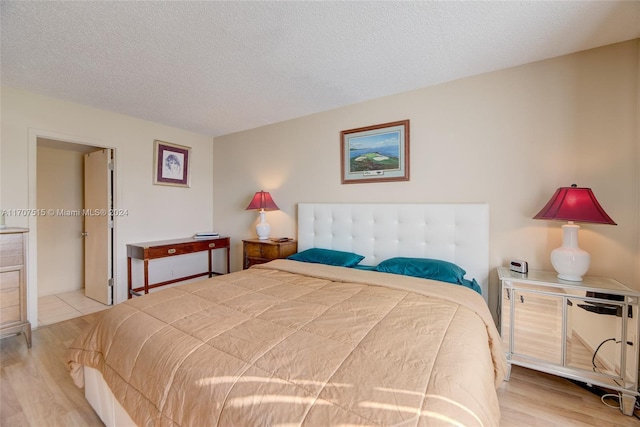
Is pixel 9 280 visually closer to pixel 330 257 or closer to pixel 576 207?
pixel 330 257

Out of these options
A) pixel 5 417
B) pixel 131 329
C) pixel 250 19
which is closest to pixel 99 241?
pixel 5 417

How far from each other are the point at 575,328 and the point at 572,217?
728mm

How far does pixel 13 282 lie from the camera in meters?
2.27

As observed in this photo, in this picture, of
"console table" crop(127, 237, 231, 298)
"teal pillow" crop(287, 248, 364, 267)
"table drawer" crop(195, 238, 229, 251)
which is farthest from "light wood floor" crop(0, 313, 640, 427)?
"table drawer" crop(195, 238, 229, 251)

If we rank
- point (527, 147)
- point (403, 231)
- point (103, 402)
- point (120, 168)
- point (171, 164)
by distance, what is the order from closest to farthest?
point (103, 402) → point (527, 147) → point (403, 231) → point (120, 168) → point (171, 164)

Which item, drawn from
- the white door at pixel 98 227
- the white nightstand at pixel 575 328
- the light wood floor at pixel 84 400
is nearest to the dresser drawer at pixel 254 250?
the white door at pixel 98 227

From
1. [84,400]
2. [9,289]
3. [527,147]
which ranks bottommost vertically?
[84,400]

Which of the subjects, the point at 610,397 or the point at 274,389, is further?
the point at 610,397

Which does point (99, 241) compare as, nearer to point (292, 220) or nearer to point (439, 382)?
point (292, 220)

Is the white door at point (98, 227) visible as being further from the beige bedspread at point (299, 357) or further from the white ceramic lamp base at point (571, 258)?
the white ceramic lamp base at point (571, 258)

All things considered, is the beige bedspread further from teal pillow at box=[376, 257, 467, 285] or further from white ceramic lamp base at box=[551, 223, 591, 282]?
white ceramic lamp base at box=[551, 223, 591, 282]

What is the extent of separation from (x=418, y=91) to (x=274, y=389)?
2.76 metres

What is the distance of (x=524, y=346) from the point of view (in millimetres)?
1857

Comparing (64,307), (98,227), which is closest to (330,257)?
(98,227)
